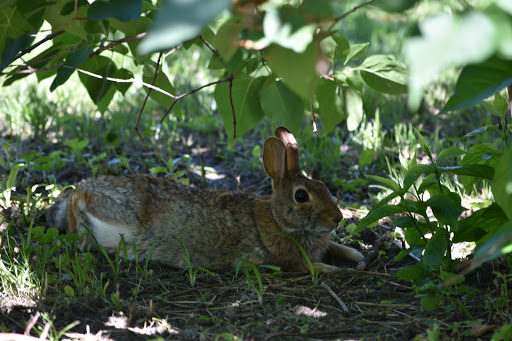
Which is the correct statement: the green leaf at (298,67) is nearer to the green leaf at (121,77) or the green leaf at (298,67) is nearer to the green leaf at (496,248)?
the green leaf at (496,248)

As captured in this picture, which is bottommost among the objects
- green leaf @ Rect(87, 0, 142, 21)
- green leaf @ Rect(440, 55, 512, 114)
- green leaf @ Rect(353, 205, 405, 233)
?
green leaf @ Rect(353, 205, 405, 233)

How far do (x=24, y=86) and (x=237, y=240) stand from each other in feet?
12.8

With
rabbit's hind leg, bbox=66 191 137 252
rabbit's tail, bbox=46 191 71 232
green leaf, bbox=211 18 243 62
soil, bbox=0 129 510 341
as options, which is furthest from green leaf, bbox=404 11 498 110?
rabbit's tail, bbox=46 191 71 232

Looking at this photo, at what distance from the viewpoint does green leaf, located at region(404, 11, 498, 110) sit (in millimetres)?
1331

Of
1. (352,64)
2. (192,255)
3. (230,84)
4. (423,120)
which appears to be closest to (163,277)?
(192,255)

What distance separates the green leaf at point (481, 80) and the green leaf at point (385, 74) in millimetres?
1093

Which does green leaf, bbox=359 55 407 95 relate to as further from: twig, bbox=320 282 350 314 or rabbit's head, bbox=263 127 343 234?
twig, bbox=320 282 350 314

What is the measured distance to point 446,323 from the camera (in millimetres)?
2729

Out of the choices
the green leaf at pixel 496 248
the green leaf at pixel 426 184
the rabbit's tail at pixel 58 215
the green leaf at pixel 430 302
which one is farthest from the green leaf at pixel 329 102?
the rabbit's tail at pixel 58 215

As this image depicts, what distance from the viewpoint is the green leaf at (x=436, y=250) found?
108 inches

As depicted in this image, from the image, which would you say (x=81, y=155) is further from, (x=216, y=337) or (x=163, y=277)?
(x=216, y=337)

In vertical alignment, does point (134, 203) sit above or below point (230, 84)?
below

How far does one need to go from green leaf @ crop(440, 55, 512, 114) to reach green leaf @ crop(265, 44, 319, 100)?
0.65 meters

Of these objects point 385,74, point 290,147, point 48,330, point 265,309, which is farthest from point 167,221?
point 385,74
